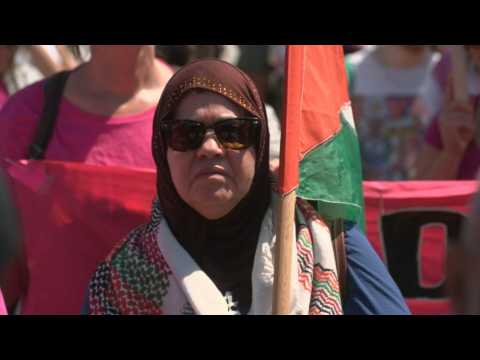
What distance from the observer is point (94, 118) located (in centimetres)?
483

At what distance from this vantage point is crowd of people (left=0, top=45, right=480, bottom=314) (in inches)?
148

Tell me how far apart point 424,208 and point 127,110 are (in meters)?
1.23

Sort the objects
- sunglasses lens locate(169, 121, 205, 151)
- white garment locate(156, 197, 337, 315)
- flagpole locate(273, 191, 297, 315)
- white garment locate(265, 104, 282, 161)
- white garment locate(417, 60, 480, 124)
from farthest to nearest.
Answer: white garment locate(417, 60, 480, 124)
white garment locate(265, 104, 282, 161)
sunglasses lens locate(169, 121, 205, 151)
white garment locate(156, 197, 337, 315)
flagpole locate(273, 191, 297, 315)

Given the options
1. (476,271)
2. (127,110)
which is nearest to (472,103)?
(127,110)

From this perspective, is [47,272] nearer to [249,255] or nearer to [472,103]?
[249,255]

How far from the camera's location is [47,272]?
4.64 metres

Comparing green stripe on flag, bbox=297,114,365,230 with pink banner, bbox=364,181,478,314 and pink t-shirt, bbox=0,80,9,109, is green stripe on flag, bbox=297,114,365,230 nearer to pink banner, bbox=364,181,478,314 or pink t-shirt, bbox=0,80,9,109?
pink banner, bbox=364,181,478,314

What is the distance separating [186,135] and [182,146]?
0.04 meters

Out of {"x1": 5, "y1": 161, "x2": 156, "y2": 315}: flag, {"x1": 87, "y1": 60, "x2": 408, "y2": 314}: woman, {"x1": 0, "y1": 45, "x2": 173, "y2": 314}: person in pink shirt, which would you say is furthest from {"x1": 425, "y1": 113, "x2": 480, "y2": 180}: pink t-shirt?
{"x1": 87, "y1": 60, "x2": 408, "y2": 314}: woman

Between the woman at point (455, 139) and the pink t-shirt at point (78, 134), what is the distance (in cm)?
140

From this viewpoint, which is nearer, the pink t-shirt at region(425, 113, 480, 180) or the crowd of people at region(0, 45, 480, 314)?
the crowd of people at region(0, 45, 480, 314)

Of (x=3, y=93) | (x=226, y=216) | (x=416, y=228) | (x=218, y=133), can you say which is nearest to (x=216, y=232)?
(x=226, y=216)

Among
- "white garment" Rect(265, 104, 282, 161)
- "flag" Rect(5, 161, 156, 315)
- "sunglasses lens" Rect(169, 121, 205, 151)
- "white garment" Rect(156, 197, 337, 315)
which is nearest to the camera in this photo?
"white garment" Rect(156, 197, 337, 315)

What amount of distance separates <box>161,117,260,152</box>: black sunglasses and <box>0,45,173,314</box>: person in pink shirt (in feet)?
3.35
